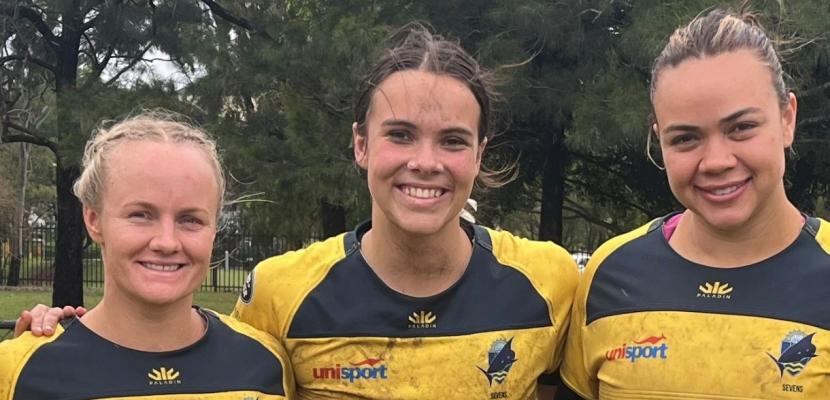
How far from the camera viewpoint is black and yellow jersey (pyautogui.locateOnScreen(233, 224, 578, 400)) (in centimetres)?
257


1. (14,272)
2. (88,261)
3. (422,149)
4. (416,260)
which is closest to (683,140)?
(422,149)

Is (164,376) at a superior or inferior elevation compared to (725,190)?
inferior

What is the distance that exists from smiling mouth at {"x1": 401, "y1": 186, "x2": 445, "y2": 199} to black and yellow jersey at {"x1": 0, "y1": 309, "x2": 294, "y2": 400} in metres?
0.62

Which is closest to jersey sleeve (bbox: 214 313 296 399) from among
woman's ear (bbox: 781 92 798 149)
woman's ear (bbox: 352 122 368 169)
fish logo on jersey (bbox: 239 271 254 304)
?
fish logo on jersey (bbox: 239 271 254 304)

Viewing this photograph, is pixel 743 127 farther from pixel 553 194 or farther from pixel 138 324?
pixel 553 194

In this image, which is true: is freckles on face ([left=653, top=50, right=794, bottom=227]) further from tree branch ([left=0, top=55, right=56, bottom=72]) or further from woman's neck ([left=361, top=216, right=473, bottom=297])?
tree branch ([left=0, top=55, right=56, bottom=72])

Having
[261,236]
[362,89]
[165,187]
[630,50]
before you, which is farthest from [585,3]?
[261,236]

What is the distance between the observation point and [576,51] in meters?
10.7

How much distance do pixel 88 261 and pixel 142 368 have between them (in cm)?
2167

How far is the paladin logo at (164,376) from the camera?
2293 mm

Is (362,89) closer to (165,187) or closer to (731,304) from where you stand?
(165,187)

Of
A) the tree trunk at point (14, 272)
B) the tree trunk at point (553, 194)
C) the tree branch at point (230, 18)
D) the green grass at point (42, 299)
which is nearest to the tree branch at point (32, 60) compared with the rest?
the tree branch at point (230, 18)

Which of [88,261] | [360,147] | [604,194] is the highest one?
[604,194]

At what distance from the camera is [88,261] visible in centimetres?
2242
